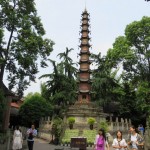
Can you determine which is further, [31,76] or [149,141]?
[31,76]

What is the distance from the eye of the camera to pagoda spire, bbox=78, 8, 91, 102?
36.2 m

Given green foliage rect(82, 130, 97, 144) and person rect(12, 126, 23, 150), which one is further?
green foliage rect(82, 130, 97, 144)

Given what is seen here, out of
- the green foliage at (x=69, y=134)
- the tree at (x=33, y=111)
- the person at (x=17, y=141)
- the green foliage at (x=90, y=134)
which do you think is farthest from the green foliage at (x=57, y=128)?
the tree at (x=33, y=111)

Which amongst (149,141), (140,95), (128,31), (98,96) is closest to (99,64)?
(98,96)

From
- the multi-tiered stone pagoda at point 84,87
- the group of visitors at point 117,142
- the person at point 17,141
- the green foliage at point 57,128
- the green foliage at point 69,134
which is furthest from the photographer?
the multi-tiered stone pagoda at point 84,87

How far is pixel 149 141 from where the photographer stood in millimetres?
14000

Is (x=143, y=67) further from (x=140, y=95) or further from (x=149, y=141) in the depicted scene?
(x=149, y=141)

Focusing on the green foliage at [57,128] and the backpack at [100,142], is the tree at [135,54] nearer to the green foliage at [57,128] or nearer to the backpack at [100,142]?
the green foliage at [57,128]

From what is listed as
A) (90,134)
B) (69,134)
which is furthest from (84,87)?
(69,134)

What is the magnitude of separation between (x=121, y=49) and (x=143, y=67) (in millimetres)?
3311

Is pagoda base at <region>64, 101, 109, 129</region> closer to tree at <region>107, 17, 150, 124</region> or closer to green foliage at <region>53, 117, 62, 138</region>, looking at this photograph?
tree at <region>107, 17, 150, 124</region>

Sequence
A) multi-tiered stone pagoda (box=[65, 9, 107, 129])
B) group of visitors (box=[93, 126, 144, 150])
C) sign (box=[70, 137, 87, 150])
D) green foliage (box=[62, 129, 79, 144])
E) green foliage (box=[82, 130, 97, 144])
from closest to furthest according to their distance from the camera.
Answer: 1. group of visitors (box=[93, 126, 144, 150])
2. sign (box=[70, 137, 87, 150])
3. green foliage (box=[62, 129, 79, 144])
4. green foliage (box=[82, 130, 97, 144])
5. multi-tiered stone pagoda (box=[65, 9, 107, 129])

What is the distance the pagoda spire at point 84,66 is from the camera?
119 feet

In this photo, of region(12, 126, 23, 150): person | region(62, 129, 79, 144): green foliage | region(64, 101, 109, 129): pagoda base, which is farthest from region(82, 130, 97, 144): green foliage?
region(12, 126, 23, 150): person
